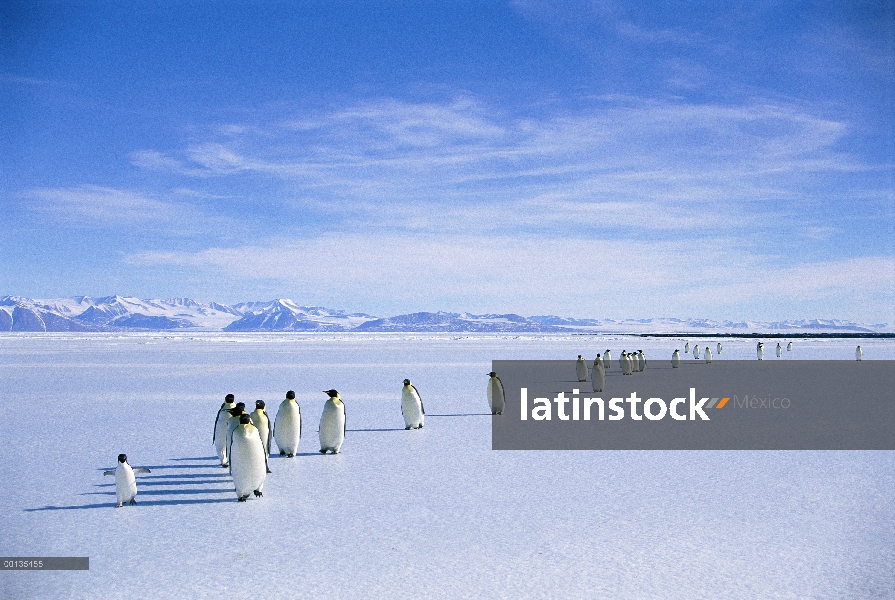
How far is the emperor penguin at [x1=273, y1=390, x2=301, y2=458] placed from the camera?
344 inches

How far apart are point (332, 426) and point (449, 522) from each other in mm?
3375

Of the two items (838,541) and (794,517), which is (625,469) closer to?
(794,517)

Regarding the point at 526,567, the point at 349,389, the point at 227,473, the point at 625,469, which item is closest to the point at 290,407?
the point at 227,473

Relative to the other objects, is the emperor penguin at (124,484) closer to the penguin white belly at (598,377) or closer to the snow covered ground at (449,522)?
the snow covered ground at (449,522)

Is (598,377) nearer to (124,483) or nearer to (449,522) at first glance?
(449,522)

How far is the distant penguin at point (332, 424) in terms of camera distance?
896 cm

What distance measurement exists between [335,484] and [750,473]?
162 inches

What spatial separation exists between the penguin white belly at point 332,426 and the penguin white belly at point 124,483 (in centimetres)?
269

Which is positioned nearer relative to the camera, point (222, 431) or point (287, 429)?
point (222, 431)

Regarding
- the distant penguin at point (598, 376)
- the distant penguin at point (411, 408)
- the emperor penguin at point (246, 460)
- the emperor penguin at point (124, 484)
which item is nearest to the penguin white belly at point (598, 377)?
the distant penguin at point (598, 376)

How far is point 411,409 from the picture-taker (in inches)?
443

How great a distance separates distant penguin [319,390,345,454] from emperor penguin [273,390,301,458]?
0.31 m

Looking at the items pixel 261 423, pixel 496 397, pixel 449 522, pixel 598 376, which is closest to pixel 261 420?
pixel 261 423

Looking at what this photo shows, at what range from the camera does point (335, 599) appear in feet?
14.5
